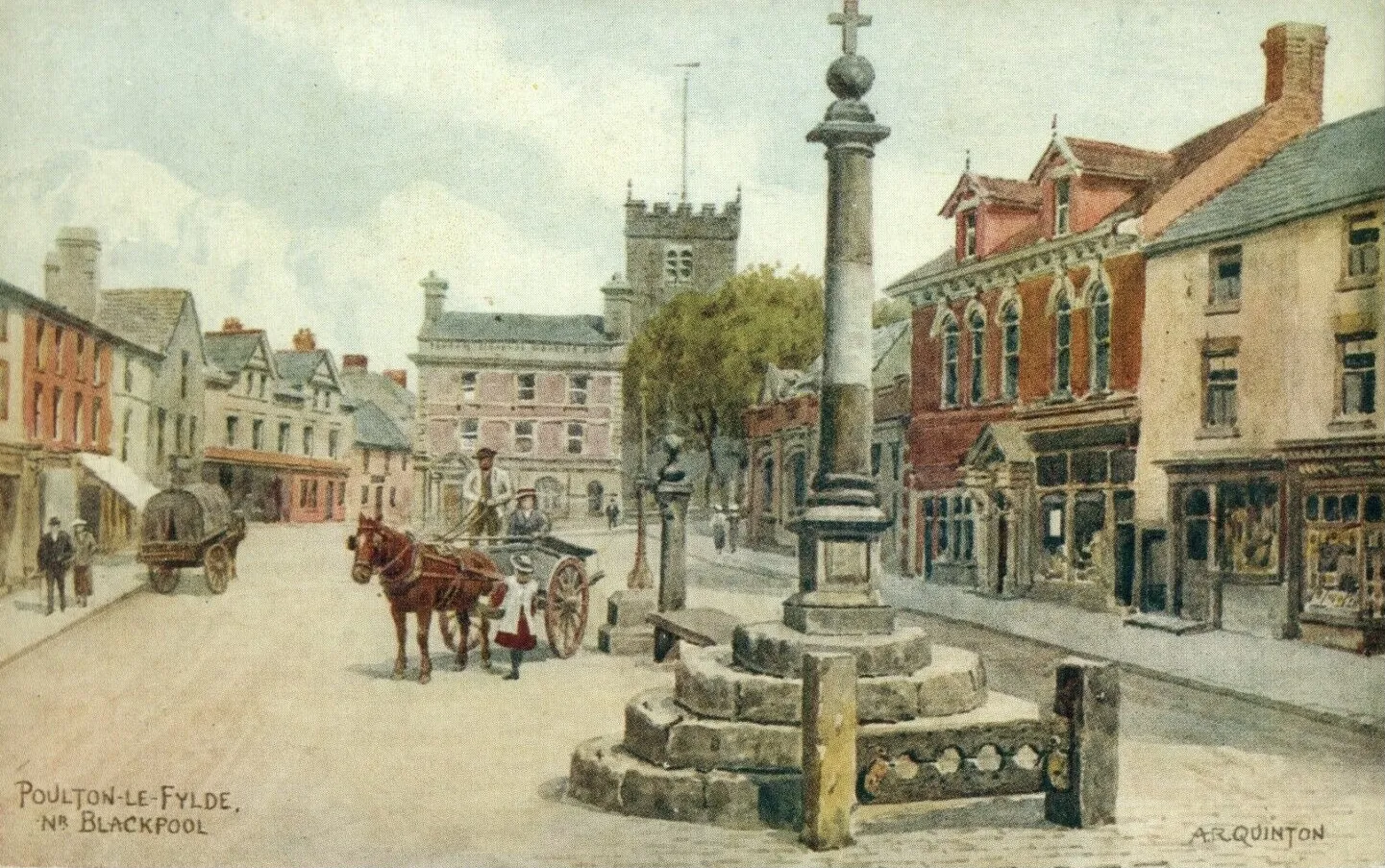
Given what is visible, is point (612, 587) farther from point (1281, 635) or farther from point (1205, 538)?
point (1281, 635)

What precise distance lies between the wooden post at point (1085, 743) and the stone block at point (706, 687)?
5.77ft

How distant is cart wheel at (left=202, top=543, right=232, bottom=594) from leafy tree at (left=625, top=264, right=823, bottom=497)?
3398 mm

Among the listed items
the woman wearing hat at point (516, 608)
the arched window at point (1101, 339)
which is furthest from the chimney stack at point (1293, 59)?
the woman wearing hat at point (516, 608)

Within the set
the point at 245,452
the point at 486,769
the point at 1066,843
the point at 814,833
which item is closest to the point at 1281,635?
the point at 1066,843

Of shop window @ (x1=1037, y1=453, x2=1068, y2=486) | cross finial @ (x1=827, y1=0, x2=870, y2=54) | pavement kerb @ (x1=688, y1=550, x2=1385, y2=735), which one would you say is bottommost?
pavement kerb @ (x1=688, y1=550, x2=1385, y2=735)

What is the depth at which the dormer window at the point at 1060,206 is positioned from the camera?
10.5m

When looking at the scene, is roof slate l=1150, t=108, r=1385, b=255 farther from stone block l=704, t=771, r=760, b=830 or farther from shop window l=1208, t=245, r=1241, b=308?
stone block l=704, t=771, r=760, b=830

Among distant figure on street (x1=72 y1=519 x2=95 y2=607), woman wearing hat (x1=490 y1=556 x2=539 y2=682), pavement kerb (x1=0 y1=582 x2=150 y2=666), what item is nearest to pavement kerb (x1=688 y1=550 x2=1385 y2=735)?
woman wearing hat (x1=490 y1=556 x2=539 y2=682)

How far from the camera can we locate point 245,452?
10.2 meters

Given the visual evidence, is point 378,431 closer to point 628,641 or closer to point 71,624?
Answer: point 71,624

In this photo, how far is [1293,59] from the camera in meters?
8.50

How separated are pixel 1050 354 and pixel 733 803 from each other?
7592 mm

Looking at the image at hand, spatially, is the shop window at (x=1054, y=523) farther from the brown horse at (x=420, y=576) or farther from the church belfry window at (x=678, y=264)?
the brown horse at (x=420, y=576)

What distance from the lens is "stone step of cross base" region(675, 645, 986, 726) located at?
695 centimetres
